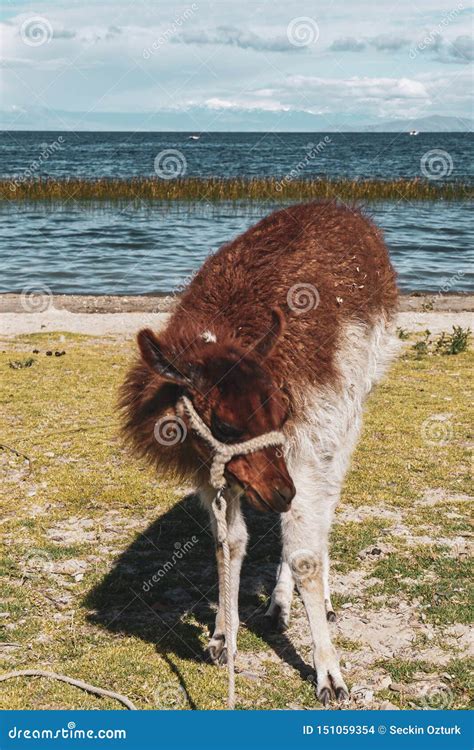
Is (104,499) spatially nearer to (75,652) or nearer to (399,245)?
(75,652)

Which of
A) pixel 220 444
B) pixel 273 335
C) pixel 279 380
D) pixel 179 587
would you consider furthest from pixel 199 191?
pixel 220 444

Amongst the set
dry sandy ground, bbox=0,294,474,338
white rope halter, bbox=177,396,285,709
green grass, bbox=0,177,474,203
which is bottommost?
dry sandy ground, bbox=0,294,474,338

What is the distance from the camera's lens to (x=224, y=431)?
404 centimetres

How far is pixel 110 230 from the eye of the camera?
31.3m

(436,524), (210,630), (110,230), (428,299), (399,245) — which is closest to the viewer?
(210,630)

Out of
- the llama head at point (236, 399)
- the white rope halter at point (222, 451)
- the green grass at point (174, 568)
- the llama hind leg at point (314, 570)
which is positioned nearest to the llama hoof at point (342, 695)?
the llama hind leg at point (314, 570)

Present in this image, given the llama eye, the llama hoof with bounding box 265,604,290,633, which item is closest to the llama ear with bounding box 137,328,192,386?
the llama eye

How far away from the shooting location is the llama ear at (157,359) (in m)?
4.03

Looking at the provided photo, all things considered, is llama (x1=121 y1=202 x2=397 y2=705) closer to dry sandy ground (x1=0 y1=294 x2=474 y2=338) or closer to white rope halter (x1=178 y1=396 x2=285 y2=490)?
white rope halter (x1=178 y1=396 x2=285 y2=490)

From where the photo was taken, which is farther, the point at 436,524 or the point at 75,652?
the point at 436,524

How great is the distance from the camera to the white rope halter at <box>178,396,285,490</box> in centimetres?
400

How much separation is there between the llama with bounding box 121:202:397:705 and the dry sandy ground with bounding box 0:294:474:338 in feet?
27.6

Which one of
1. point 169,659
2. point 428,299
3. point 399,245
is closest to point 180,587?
point 169,659

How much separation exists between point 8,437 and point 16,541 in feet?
7.42
